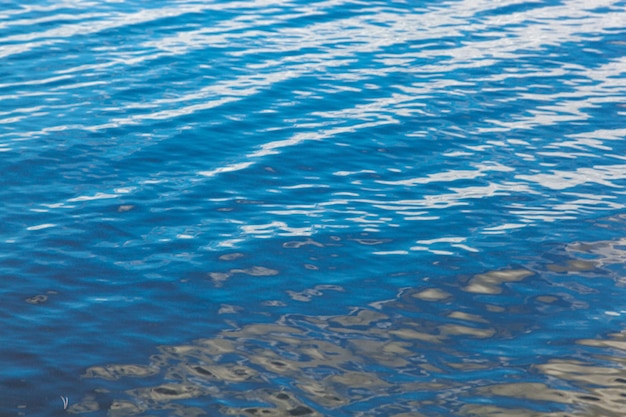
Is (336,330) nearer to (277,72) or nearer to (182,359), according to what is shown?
(182,359)

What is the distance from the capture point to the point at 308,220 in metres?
11.3

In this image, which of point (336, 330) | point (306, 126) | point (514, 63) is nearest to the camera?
point (336, 330)

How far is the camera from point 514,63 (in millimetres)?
17891

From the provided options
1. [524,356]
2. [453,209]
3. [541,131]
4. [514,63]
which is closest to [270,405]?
[524,356]

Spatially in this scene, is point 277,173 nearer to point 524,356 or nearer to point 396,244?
point 396,244

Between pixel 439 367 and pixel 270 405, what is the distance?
70.3 inches

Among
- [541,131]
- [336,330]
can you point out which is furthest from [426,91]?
[336,330]

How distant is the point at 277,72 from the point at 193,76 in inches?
65.1

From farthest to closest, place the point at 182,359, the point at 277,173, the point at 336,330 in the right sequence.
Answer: the point at 277,173 < the point at 336,330 < the point at 182,359

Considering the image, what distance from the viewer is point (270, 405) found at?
7645 millimetres

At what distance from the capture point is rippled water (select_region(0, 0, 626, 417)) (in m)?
8.11

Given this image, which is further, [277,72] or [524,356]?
[277,72]

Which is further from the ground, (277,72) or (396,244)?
(277,72)

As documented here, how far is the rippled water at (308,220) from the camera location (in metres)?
8.11
